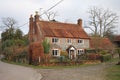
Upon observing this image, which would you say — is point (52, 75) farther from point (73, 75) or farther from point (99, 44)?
point (99, 44)

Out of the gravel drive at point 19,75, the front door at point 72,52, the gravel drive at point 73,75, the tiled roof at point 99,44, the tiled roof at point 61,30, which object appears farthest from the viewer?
the tiled roof at point 99,44

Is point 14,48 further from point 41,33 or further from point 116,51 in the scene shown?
point 116,51

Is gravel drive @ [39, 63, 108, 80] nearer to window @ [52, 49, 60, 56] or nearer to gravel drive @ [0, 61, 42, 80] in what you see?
gravel drive @ [0, 61, 42, 80]

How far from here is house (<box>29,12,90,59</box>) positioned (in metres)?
52.7

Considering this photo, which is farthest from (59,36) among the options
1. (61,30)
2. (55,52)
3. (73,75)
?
(73,75)

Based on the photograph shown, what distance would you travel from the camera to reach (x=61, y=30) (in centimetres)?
5666

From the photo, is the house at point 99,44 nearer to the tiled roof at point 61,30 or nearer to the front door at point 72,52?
the tiled roof at point 61,30

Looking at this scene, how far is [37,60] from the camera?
39.0 metres

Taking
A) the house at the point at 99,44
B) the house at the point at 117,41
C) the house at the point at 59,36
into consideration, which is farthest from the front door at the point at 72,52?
the house at the point at 117,41

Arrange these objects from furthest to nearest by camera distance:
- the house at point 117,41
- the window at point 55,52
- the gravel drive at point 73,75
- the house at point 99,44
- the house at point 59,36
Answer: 1. the house at point 117,41
2. the house at point 99,44
3. the house at point 59,36
4. the window at point 55,52
5. the gravel drive at point 73,75

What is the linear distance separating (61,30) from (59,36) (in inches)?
126

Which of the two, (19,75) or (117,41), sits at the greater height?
(117,41)

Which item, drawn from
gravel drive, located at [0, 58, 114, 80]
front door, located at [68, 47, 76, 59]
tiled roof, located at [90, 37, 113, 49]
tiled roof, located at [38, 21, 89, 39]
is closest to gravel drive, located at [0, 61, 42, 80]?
gravel drive, located at [0, 58, 114, 80]

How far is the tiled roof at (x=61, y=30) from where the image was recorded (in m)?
53.6
